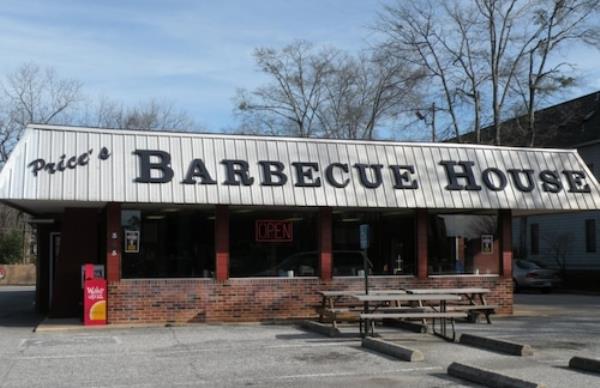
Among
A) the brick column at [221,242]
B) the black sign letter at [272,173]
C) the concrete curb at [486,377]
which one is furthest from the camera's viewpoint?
the brick column at [221,242]

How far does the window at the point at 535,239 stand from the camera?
42000 mm

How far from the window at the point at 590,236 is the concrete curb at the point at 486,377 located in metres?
29.9

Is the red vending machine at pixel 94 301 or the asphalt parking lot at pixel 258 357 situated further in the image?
the red vending machine at pixel 94 301

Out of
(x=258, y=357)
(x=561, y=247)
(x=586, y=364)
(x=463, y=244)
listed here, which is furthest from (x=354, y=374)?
(x=561, y=247)

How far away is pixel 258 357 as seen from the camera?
472 inches

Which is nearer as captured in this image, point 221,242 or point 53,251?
point 221,242

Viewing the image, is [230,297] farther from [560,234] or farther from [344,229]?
[560,234]

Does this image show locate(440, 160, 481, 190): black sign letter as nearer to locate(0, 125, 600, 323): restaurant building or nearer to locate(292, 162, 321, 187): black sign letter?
locate(0, 125, 600, 323): restaurant building

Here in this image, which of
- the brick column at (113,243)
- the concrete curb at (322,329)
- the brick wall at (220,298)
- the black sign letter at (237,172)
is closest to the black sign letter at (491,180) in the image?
the brick wall at (220,298)

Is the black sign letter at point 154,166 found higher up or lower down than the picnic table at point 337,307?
higher up

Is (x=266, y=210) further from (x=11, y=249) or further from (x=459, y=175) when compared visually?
(x=11, y=249)

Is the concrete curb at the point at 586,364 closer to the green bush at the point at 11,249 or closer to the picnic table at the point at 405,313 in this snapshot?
the picnic table at the point at 405,313

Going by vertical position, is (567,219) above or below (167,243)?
above

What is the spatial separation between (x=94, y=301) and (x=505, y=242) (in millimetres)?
10505
